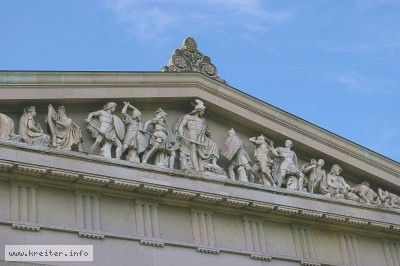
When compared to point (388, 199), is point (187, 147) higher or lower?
higher

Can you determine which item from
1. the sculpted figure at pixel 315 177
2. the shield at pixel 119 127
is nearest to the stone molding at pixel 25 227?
the shield at pixel 119 127

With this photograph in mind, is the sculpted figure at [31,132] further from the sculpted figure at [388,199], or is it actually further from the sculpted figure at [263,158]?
the sculpted figure at [388,199]

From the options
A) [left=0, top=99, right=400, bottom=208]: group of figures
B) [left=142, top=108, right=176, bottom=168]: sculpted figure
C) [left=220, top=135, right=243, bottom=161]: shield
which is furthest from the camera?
[left=220, top=135, right=243, bottom=161]: shield

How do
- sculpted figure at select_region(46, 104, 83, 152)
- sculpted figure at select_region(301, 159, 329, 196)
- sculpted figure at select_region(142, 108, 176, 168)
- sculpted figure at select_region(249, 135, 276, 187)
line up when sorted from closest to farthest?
sculpted figure at select_region(46, 104, 83, 152) < sculpted figure at select_region(142, 108, 176, 168) < sculpted figure at select_region(249, 135, 276, 187) < sculpted figure at select_region(301, 159, 329, 196)

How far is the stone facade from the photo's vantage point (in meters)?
27.0

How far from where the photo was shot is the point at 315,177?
3200cm

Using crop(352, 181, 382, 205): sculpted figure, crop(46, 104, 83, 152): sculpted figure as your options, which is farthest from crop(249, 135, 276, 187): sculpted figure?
crop(46, 104, 83, 152): sculpted figure

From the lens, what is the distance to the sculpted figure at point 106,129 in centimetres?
2845

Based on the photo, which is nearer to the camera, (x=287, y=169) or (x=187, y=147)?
(x=187, y=147)

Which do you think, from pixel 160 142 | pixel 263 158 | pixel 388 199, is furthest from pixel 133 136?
pixel 388 199

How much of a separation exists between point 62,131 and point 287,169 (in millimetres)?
6836

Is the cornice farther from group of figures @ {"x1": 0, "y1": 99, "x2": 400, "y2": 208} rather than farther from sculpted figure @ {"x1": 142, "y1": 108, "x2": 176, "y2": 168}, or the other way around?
sculpted figure @ {"x1": 142, "y1": 108, "x2": 176, "y2": 168}

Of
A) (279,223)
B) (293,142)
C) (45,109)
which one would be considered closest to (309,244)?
(279,223)

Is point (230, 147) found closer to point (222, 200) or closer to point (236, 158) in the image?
point (236, 158)
